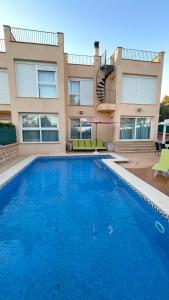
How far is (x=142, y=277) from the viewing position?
2.19 m

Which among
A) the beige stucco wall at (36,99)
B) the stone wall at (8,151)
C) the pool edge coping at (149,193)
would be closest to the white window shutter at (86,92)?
the beige stucco wall at (36,99)

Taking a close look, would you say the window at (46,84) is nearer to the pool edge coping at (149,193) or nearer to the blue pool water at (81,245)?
the blue pool water at (81,245)

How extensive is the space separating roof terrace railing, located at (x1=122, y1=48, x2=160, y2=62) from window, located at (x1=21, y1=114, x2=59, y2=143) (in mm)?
7142

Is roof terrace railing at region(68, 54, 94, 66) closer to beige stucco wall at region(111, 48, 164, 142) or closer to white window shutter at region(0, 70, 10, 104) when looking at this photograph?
beige stucco wall at region(111, 48, 164, 142)

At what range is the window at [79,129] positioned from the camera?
1266 cm

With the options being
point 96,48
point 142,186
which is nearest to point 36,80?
point 96,48

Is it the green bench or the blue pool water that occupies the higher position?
the green bench

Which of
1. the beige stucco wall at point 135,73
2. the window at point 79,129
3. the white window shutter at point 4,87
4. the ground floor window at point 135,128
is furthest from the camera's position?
the window at point 79,129

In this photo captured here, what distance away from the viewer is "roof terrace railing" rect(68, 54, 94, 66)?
11938 mm

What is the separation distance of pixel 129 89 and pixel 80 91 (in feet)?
12.8

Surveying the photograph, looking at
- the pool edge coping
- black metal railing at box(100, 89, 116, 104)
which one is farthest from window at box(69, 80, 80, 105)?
the pool edge coping

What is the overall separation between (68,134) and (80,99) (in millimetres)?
3073

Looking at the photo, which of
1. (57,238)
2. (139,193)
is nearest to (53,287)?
(57,238)

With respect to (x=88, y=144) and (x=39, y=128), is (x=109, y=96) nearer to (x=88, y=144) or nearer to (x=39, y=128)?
(x=88, y=144)
